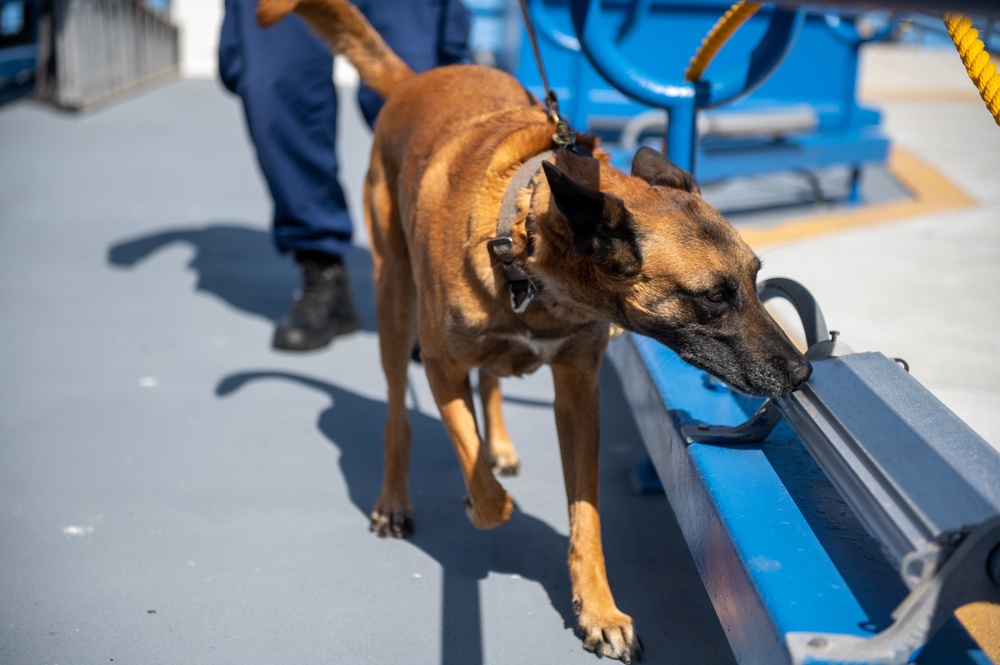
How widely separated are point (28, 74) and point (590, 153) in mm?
8906

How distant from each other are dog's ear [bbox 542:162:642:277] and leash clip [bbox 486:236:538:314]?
0.17 metres

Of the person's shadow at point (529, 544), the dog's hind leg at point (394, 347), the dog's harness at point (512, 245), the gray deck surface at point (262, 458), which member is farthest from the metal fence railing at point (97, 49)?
the dog's harness at point (512, 245)

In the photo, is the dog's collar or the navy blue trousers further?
the navy blue trousers

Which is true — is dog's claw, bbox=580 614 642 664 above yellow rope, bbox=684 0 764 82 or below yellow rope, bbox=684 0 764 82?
below

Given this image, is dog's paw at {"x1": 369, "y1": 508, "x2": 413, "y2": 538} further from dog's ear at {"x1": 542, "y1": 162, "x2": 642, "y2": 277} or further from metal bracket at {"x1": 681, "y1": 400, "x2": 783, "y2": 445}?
dog's ear at {"x1": 542, "y1": 162, "x2": 642, "y2": 277}

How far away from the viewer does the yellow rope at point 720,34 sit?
8.85 feet

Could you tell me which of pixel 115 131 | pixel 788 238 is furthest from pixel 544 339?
pixel 115 131

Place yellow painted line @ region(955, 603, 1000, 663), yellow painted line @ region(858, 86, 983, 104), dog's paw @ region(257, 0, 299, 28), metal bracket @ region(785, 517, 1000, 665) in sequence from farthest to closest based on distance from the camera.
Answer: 1. yellow painted line @ region(858, 86, 983, 104)
2. dog's paw @ region(257, 0, 299, 28)
3. yellow painted line @ region(955, 603, 1000, 663)
4. metal bracket @ region(785, 517, 1000, 665)

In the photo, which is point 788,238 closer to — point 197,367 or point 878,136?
point 878,136

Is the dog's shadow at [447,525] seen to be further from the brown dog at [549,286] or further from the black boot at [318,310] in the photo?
the black boot at [318,310]

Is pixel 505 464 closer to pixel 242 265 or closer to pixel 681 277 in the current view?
pixel 681 277

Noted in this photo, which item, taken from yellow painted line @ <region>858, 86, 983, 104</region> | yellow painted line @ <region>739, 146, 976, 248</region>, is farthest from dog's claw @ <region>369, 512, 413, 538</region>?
yellow painted line @ <region>858, 86, 983, 104</region>

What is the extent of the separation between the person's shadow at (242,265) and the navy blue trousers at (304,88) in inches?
20.5

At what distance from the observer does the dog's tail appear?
11.3ft
